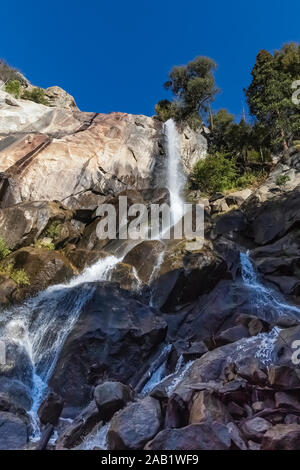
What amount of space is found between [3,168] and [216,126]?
2262 centimetres

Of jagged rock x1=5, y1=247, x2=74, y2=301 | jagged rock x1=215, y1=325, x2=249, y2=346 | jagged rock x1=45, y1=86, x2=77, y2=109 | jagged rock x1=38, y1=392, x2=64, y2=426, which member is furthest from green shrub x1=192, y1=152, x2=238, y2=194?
jagged rock x1=38, y1=392, x2=64, y2=426

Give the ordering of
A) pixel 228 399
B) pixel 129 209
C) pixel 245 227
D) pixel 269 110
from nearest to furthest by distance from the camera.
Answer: pixel 228 399 → pixel 245 227 → pixel 129 209 → pixel 269 110

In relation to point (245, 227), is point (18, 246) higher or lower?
lower

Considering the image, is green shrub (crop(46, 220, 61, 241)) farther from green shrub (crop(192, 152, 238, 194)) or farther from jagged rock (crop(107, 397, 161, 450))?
green shrub (crop(192, 152, 238, 194))

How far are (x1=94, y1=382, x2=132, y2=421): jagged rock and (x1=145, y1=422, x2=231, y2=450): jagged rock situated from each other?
1959 millimetres

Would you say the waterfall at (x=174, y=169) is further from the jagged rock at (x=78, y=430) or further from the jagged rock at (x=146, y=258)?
the jagged rock at (x=78, y=430)

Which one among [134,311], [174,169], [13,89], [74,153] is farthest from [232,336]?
[13,89]

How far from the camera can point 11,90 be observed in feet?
114

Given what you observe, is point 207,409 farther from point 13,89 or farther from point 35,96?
point 35,96

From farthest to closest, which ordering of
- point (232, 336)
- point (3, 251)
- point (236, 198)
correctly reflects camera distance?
point (236, 198)
point (3, 251)
point (232, 336)

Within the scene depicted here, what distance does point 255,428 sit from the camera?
6.10 meters

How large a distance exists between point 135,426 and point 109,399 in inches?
53.9

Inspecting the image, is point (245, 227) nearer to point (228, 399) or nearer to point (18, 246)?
point (18, 246)
